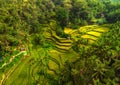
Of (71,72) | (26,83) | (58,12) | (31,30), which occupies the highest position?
(58,12)

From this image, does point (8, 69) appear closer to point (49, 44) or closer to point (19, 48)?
point (19, 48)

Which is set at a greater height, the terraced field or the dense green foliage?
the dense green foliage

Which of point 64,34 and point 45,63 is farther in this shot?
point 64,34

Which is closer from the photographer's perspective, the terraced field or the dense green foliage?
the dense green foliage

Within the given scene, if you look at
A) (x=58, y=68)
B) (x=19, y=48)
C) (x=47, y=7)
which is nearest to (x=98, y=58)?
(x=58, y=68)

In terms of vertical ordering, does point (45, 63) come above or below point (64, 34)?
below
